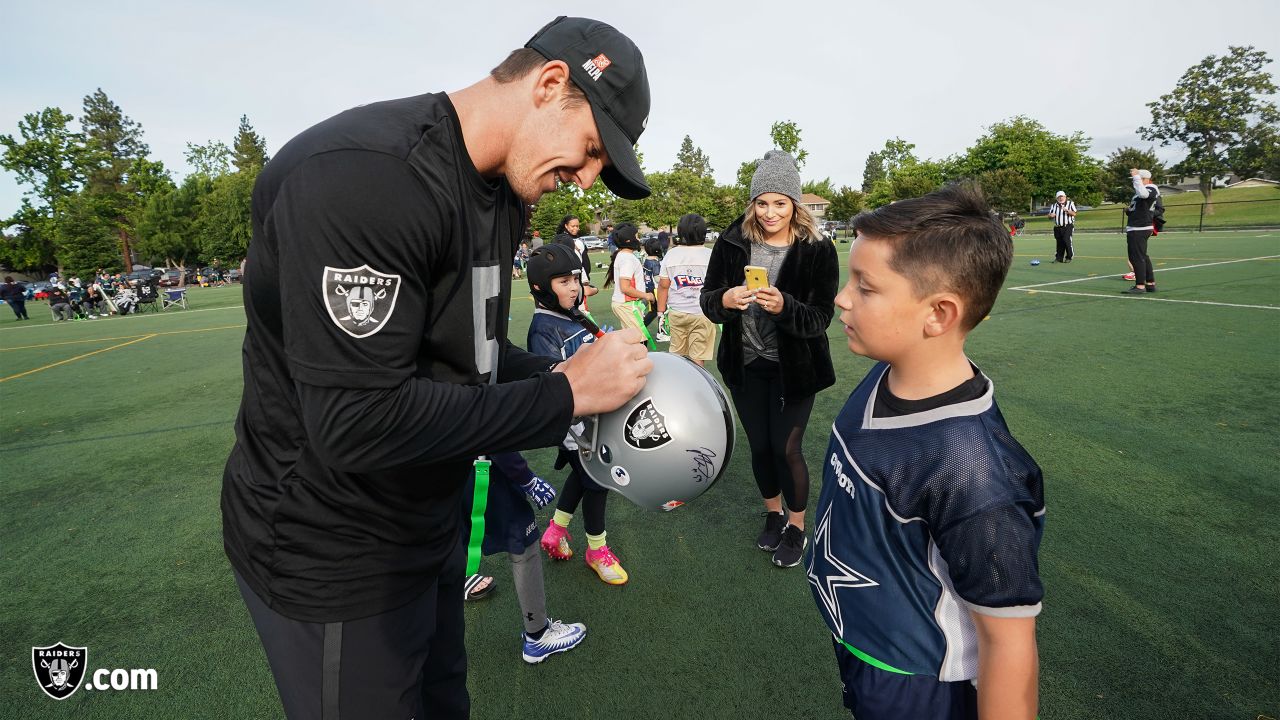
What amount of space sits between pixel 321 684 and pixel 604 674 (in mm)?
1841

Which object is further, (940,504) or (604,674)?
(604,674)

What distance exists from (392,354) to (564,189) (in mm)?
44684

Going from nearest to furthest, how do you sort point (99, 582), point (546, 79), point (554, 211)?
point (546, 79) < point (99, 582) < point (554, 211)

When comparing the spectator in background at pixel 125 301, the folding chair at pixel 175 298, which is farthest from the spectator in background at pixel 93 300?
the folding chair at pixel 175 298

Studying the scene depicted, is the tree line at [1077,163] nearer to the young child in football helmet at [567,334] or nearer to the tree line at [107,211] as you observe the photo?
the tree line at [107,211]

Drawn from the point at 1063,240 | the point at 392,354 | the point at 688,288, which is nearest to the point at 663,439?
the point at 392,354

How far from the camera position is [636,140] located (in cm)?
169

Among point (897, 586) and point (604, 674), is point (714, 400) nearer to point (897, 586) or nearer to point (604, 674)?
point (897, 586)

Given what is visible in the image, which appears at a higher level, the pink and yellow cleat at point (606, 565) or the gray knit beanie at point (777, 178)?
the gray knit beanie at point (777, 178)

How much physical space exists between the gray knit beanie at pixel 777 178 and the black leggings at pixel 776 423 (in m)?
1.09

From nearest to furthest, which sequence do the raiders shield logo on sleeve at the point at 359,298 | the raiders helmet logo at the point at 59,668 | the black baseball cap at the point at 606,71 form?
the raiders shield logo on sleeve at the point at 359,298 → the black baseball cap at the point at 606,71 → the raiders helmet logo at the point at 59,668

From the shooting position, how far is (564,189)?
43.8 m

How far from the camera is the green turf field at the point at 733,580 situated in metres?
2.88

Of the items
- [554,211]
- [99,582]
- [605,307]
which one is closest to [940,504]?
[99,582]
